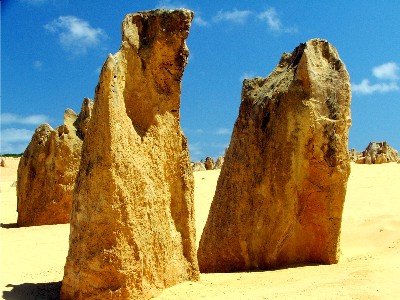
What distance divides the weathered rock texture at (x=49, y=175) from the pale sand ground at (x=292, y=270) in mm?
476

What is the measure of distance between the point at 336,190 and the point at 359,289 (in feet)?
6.59

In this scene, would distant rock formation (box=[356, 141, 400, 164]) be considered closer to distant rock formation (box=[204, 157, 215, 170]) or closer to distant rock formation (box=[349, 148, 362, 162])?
distant rock formation (box=[349, 148, 362, 162])

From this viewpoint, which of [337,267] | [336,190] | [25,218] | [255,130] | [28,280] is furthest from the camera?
[25,218]

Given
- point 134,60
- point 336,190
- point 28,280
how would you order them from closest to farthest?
point 134,60
point 28,280
point 336,190

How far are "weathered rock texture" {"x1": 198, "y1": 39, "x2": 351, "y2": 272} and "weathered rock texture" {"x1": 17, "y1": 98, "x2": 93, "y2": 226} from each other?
460cm

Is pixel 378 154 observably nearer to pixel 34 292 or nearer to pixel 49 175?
pixel 49 175

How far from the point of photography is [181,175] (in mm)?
5199

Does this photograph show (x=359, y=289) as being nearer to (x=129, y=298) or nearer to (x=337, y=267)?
(x=337, y=267)

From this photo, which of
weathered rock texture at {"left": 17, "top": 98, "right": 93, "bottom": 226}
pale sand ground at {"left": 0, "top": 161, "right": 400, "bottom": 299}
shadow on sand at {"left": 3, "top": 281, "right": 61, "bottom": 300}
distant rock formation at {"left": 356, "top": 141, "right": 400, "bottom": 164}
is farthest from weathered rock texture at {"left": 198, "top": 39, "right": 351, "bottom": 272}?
distant rock formation at {"left": 356, "top": 141, "right": 400, "bottom": 164}

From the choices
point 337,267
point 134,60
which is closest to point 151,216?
point 134,60

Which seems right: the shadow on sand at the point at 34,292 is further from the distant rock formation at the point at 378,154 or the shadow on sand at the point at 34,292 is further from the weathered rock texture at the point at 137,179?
the distant rock formation at the point at 378,154

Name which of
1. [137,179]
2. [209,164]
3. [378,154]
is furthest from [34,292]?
[209,164]

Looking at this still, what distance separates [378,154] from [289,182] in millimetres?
17174

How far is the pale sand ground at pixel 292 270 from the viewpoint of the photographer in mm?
4625
